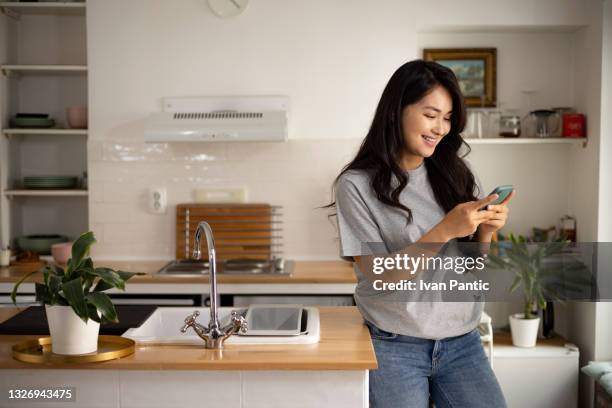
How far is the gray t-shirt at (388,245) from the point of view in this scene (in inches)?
91.7

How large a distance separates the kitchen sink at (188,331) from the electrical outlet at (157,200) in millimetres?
1914

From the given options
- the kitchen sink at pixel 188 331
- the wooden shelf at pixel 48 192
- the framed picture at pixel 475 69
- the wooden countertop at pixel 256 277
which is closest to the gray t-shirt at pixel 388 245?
the kitchen sink at pixel 188 331

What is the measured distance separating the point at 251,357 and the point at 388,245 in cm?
56

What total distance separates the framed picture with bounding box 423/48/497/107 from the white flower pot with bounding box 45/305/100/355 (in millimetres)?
3127

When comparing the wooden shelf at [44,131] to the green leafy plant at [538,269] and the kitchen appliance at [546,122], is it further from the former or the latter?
the kitchen appliance at [546,122]

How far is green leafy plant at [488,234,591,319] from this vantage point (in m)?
4.35

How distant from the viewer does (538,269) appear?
4383 millimetres

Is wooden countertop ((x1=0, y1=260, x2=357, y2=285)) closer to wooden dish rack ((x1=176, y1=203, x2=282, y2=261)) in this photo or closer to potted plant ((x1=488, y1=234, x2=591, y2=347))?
wooden dish rack ((x1=176, y1=203, x2=282, y2=261))

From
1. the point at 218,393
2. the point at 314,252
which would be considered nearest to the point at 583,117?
the point at 314,252

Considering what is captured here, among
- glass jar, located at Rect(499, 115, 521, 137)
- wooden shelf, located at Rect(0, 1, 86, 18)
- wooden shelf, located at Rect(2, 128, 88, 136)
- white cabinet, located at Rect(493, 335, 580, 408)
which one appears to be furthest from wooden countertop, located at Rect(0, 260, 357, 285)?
wooden shelf, located at Rect(0, 1, 86, 18)

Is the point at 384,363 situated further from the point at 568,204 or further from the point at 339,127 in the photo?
the point at 568,204

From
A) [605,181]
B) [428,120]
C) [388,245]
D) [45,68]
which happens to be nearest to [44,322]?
[388,245]

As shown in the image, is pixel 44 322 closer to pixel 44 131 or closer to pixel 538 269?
pixel 44 131

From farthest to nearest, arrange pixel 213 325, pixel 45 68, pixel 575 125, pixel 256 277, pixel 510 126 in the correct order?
pixel 45 68 → pixel 510 126 → pixel 575 125 → pixel 256 277 → pixel 213 325
